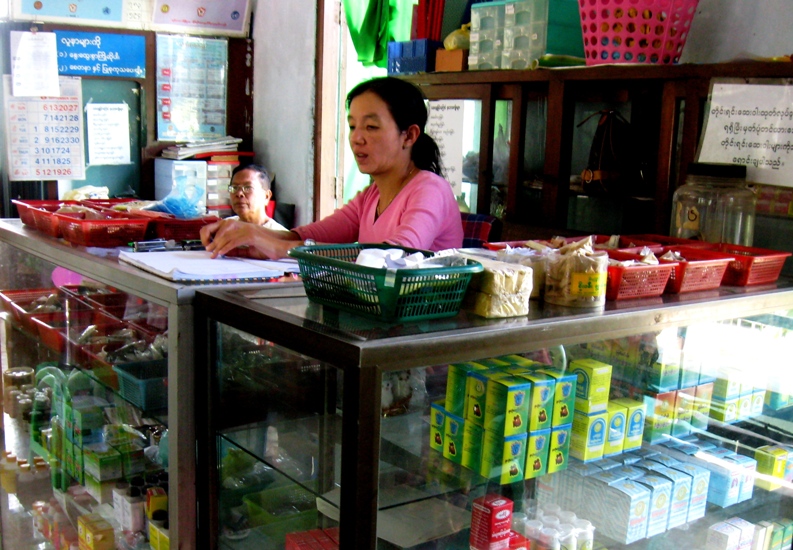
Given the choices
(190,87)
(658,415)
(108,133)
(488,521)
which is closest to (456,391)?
(488,521)

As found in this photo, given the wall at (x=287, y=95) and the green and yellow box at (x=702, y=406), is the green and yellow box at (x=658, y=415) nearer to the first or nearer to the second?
the green and yellow box at (x=702, y=406)

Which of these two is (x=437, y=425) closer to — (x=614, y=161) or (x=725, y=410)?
(x=725, y=410)

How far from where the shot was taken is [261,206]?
13.2 ft

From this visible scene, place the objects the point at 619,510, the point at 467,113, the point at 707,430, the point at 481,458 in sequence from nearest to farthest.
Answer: the point at 481,458 → the point at 619,510 → the point at 707,430 → the point at 467,113

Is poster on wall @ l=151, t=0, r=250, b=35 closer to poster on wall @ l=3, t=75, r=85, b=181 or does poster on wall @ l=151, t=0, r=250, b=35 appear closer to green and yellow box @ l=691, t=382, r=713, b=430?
poster on wall @ l=3, t=75, r=85, b=181

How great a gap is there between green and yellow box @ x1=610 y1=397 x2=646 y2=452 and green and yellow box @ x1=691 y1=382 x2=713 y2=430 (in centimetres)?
19

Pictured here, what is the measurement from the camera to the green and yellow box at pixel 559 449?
1555 millimetres

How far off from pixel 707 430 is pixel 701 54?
1.32 m

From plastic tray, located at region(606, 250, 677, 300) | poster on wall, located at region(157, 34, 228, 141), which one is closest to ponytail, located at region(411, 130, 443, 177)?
plastic tray, located at region(606, 250, 677, 300)

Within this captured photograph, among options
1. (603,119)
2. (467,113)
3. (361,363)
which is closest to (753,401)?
(603,119)

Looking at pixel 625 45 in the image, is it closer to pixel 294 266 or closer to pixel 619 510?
pixel 294 266

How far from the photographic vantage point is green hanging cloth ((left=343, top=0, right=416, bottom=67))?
12.7 ft

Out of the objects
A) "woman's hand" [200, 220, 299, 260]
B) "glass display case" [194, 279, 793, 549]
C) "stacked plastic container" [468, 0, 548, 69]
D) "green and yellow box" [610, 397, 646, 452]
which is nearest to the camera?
"glass display case" [194, 279, 793, 549]

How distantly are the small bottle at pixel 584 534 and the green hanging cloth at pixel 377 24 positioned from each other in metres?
2.80
